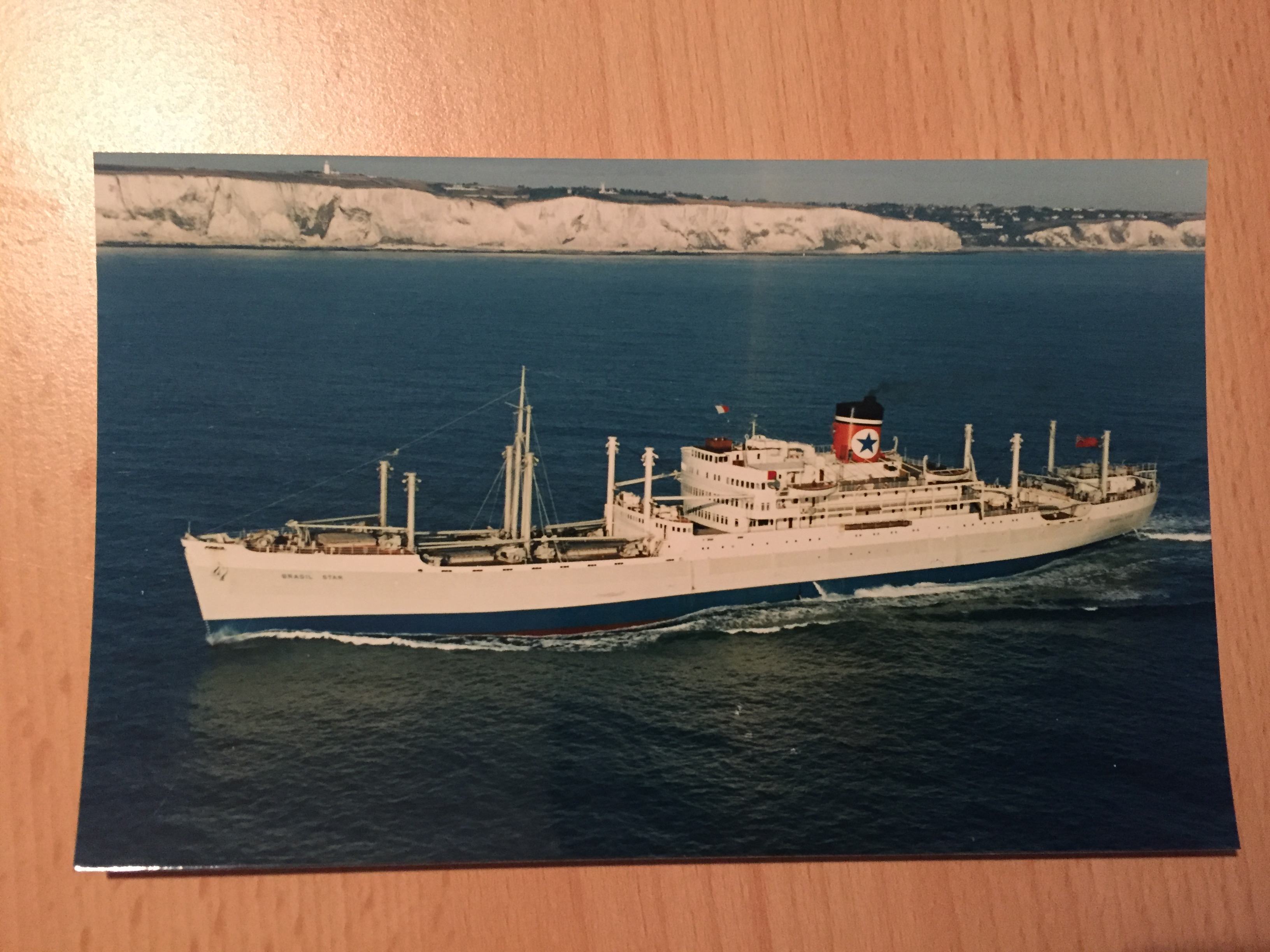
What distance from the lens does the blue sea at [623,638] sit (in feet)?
17.5

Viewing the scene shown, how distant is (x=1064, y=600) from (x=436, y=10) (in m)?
4.23

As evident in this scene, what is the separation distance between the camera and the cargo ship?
5.91 m

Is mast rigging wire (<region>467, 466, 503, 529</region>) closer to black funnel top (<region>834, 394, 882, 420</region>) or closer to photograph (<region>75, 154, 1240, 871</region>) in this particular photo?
photograph (<region>75, 154, 1240, 871</region>)

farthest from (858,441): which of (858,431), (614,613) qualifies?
(614,613)

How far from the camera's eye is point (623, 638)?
636cm

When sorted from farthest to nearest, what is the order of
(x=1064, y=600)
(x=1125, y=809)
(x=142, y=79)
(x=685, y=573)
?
1. (x=685, y=573)
2. (x=1064, y=600)
3. (x=1125, y=809)
4. (x=142, y=79)

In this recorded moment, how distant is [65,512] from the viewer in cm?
527

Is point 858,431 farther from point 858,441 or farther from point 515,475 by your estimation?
point 515,475

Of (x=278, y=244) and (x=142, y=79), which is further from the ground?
(x=142, y=79)

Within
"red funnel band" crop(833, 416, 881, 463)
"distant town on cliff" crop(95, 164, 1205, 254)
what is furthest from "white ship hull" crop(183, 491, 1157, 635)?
"distant town on cliff" crop(95, 164, 1205, 254)

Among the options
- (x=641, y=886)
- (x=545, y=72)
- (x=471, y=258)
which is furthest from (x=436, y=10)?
(x=641, y=886)

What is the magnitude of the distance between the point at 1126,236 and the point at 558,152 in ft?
9.30

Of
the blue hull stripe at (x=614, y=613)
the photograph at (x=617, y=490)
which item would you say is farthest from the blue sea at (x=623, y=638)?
the blue hull stripe at (x=614, y=613)

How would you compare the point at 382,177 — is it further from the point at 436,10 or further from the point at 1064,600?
the point at 1064,600
